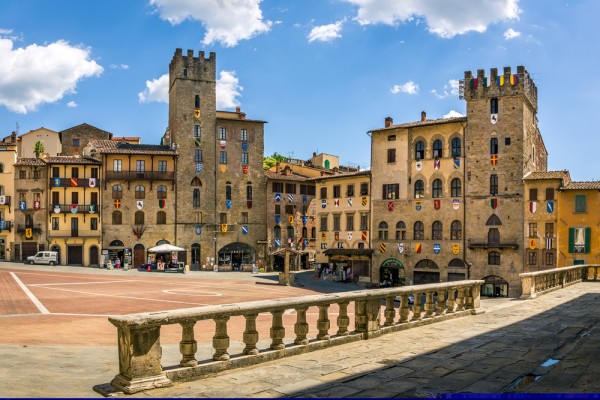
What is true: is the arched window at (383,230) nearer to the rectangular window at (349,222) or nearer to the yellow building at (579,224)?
the rectangular window at (349,222)

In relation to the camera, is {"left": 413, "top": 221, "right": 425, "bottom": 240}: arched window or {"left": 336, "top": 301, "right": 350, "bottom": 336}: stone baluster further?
{"left": 413, "top": 221, "right": 425, "bottom": 240}: arched window

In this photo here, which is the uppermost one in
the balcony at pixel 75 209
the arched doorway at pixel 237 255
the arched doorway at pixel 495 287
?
the balcony at pixel 75 209

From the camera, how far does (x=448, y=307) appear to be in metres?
15.1

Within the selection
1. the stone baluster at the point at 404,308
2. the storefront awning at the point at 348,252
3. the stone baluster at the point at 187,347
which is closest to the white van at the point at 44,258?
the storefront awning at the point at 348,252

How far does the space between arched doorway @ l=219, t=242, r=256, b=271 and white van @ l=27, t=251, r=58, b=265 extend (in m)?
18.5

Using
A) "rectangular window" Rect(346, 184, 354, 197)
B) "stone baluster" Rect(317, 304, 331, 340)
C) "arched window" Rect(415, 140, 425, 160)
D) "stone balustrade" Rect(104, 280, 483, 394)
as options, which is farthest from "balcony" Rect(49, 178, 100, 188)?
"stone baluster" Rect(317, 304, 331, 340)

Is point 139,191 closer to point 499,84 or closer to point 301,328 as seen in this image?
point 499,84

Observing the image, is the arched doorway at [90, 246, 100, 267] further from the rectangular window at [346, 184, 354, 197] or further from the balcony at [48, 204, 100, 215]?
the rectangular window at [346, 184, 354, 197]

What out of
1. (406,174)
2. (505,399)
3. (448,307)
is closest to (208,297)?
(448,307)

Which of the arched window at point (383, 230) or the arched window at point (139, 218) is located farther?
the arched window at point (139, 218)

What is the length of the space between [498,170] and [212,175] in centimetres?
3298

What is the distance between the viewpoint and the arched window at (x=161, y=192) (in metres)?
68.4

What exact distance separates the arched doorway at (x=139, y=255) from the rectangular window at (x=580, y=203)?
149ft

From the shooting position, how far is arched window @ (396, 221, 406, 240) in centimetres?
5994
